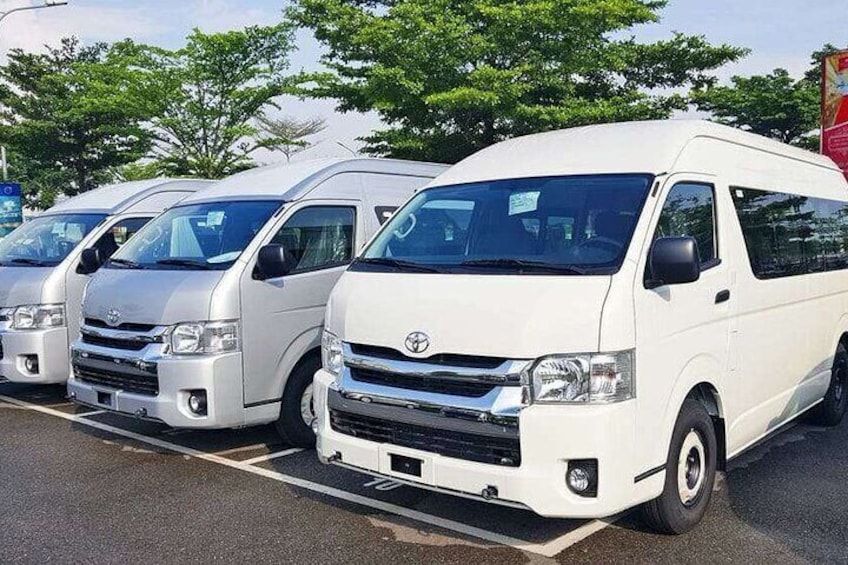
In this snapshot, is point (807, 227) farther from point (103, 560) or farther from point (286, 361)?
point (103, 560)

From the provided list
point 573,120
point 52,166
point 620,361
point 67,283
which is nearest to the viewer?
point 620,361

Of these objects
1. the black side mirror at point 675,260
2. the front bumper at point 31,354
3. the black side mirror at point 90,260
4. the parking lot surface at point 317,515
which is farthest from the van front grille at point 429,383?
the black side mirror at point 90,260

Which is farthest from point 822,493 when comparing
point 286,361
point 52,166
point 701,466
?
point 52,166

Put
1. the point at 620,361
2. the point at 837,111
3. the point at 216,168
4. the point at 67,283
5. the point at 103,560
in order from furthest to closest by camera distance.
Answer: the point at 216,168, the point at 837,111, the point at 67,283, the point at 103,560, the point at 620,361

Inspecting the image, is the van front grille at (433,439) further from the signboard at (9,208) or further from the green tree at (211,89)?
the green tree at (211,89)

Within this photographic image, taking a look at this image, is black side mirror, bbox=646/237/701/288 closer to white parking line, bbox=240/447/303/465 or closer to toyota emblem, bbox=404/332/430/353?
toyota emblem, bbox=404/332/430/353

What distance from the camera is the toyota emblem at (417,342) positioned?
13.3 feet

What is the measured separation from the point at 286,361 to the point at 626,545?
9.85 ft

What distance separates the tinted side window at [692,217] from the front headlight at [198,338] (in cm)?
321

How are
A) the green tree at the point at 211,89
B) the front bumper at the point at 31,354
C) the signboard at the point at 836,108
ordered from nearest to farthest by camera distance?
1. the front bumper at the point at 31,354
2. the signboard at the point at 836,108
3. the green tree at the point at 211,89

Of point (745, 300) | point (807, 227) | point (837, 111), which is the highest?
point (837, 111)

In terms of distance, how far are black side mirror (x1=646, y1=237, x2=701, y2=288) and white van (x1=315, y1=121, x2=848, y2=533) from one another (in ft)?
0.03

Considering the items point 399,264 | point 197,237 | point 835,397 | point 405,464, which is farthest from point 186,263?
point 835,397

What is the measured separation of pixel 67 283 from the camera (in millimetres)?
7863
